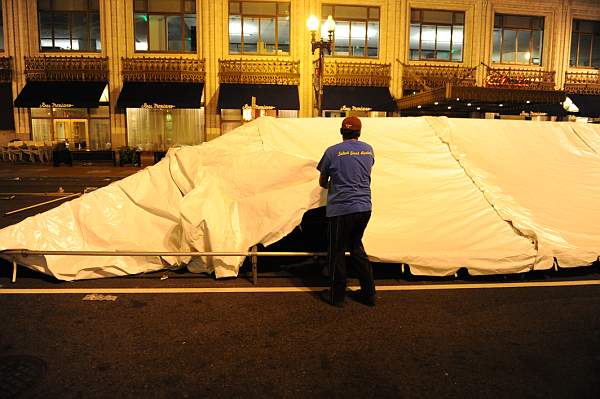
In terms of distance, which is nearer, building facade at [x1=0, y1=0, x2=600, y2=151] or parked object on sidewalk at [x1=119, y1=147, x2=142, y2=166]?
parked object on sidewalk at [x1=119, y1=147, x2=142, y2=166]

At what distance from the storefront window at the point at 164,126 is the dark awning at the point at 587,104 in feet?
68.4

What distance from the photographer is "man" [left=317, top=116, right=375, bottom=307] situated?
4.75m

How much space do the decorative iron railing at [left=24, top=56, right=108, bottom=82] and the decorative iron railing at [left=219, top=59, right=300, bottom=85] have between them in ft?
20.4

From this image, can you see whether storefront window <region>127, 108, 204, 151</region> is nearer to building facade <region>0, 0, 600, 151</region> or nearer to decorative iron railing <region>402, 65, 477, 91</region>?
building facade <region>0, 0, 600, 151</region>

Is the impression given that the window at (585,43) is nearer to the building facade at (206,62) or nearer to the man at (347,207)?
the building facade at (206,62)

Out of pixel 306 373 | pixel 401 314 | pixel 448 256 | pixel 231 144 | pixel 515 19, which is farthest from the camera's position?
pixel 515 19

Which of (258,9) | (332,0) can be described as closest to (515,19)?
(332,0)

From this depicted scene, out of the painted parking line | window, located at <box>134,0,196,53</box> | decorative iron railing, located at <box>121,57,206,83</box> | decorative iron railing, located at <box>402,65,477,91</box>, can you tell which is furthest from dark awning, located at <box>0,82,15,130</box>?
the painted parking line

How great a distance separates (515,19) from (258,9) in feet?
47.8

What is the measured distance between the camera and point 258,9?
25.9m

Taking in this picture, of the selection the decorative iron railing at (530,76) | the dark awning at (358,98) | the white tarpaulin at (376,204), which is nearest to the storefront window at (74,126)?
the dark awning at (358,98)

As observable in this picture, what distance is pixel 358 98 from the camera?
84.0 feet

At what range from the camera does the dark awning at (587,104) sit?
27438mm

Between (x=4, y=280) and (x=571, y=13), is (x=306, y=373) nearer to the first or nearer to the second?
(x=4, y=280)
